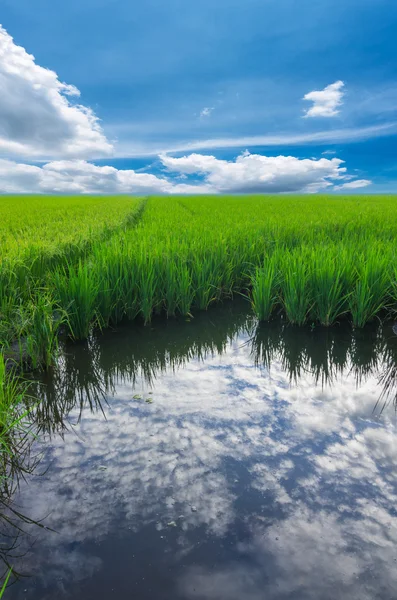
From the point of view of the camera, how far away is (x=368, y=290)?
377 centimetres

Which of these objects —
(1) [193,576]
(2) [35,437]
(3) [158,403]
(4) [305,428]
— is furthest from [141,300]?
(1) [193,576]

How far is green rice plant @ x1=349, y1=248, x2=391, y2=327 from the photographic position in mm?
3781

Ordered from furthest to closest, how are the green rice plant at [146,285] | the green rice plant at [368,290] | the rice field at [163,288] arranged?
1. the green rice plant at [146,285]
2. the green rice plant at [368,290]
3. the rice field at [163,288]

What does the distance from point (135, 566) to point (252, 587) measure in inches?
16.5

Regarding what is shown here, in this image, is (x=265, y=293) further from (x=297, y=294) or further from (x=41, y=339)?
(x=41, y=339)

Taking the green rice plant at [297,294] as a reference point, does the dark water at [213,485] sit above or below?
below

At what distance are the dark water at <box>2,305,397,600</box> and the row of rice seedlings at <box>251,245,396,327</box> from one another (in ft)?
3.18

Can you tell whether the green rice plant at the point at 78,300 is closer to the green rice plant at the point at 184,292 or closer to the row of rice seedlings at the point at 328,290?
the green rice plant at the point at 184,292

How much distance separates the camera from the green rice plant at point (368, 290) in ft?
12.4

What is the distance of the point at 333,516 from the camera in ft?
4.89

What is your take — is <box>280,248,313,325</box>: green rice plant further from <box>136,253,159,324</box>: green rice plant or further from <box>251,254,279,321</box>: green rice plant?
<box>136,253,159,324</box>: green rice plant

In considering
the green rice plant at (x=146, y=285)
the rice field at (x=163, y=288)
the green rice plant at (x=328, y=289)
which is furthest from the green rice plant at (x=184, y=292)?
the green rice plant at (x=328, y=289)

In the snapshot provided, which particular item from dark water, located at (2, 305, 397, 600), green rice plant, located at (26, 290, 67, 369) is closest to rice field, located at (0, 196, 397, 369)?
green rice plant, located at (26, 290, 67, 369)

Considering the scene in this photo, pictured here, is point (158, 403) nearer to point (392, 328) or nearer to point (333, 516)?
point (333, 516)
